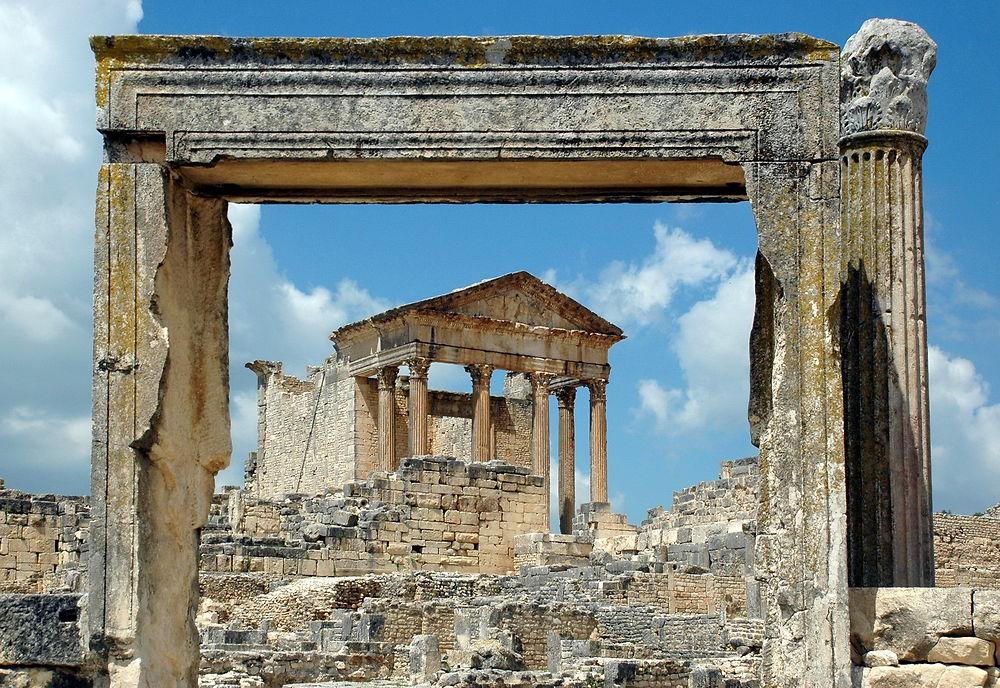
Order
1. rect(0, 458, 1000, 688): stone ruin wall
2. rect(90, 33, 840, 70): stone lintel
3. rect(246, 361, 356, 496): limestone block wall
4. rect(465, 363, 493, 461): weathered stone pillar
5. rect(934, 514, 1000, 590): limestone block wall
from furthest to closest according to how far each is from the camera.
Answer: rect(246, 361, 356, 496): limestone block wall → rect(465, 363, 493, 461): weathered stone pillar → rect(934, 514, 1000, 590): limestone block wall → rect(0, 458, 1000, 688): stone ruin wall → rect(90, 33, 840, 70): stone lintel

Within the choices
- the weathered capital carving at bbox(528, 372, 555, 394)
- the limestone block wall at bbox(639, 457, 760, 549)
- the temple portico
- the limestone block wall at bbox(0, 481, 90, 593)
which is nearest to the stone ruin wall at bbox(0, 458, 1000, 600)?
the limestone block wall at bbox(0, 481, 90, 593)

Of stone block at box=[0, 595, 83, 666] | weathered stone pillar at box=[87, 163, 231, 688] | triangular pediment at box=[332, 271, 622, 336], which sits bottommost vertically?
stone block at box=[0, 595, 83, 666]

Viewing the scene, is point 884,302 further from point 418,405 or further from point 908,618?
point 418,405

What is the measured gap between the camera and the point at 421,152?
25.1 feet

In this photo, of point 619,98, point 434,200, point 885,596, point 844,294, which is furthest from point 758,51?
point 885,596

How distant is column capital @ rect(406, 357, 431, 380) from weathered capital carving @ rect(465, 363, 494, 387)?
4.09 ft

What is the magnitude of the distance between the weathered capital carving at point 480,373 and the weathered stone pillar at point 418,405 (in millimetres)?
1172

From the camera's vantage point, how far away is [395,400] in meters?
38.9

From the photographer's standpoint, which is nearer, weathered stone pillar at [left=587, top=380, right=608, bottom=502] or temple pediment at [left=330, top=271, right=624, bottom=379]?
temple pediment at [left=330, top=271, right=624, bottom=379]

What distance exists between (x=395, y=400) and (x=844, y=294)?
1238 inches

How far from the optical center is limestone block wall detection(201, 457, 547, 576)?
80.7 feet

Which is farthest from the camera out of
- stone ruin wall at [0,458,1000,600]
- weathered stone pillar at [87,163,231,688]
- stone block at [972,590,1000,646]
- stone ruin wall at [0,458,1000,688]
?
stone ruin wall at [0,458,1000,600]

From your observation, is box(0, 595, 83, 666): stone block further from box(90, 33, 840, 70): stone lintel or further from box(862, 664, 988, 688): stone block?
box(862, 664, 988, 688): stone block

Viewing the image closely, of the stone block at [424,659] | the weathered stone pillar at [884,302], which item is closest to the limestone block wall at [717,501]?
the stone block at [424,659]
